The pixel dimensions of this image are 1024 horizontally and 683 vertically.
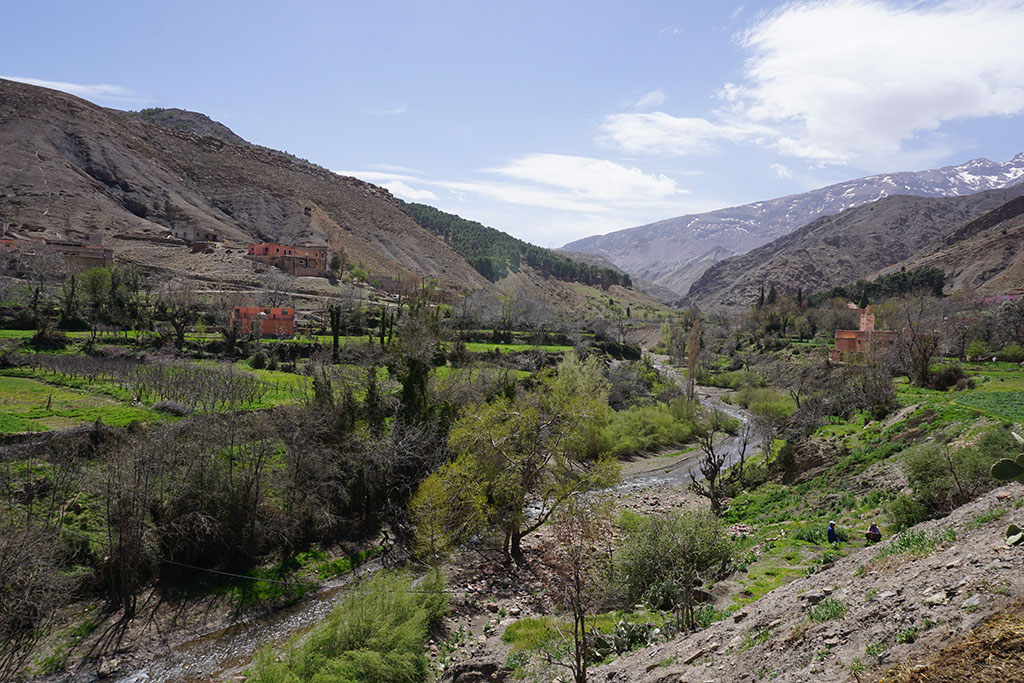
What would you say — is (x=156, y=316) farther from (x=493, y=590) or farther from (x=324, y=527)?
(x=493, y=590)

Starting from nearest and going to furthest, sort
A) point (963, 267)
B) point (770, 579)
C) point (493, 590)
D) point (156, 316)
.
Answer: point (770, 579), point (493, 590), point (156, 316), point (963, 267)

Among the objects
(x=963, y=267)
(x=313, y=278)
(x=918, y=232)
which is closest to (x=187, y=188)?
(x=313, y=278)

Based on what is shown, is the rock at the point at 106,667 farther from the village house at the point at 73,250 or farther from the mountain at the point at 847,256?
the mountain at the point at 847,256

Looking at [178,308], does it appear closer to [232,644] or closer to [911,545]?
[232,644]

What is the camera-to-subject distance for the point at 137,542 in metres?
17.5

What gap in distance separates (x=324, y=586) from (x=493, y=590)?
639cm

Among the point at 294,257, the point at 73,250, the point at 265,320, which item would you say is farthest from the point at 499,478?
the point at 294,257

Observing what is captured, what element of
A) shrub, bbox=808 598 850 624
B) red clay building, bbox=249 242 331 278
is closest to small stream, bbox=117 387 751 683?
shrub, bbox=808 598 850 624

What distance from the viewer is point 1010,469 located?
6.15 metres

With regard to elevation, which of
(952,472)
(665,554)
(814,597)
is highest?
(952,472)

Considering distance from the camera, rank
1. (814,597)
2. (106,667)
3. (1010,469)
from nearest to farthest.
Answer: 1. (1010,469)
2. (814,597)
3. (106,667)

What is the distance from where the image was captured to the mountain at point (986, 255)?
88938mm

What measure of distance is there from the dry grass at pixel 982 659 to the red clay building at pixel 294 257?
287 ft

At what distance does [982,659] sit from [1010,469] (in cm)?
209
